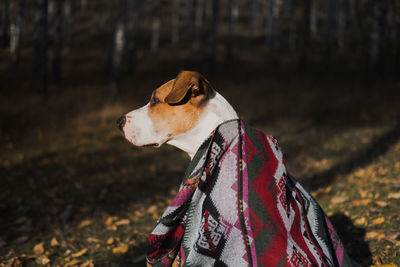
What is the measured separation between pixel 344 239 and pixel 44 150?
683 cm

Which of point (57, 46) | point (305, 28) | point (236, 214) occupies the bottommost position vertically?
point (236, 214)

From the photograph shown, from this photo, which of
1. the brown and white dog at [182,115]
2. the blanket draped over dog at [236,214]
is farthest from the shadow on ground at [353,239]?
the brown and white dog at [182,115]

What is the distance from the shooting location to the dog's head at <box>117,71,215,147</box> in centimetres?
241

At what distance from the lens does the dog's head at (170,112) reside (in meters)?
2.41

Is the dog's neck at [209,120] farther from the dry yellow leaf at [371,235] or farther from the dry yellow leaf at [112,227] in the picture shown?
the dry yellow leaf at [112,227]

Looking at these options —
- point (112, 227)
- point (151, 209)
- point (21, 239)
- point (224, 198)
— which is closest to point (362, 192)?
point (151, 209)

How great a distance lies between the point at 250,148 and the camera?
7.45ft

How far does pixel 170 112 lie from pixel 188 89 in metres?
0.27

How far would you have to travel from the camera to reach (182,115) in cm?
251

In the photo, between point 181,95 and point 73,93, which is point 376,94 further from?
point 181,95

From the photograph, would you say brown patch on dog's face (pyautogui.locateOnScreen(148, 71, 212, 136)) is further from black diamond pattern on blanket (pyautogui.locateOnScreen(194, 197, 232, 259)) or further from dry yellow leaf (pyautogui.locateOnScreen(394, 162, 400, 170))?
dry yellow leaf (pyautogui.locateOnScreen(394, 162, 400, 170))

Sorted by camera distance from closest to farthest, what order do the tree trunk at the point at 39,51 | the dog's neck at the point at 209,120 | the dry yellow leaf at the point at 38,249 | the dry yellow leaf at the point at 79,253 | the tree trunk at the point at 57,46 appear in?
the dog's neck at the point at 209,120
the dry yellow leaf at the point at 79,253
the dry yellow leaf at the point at 38,249
the tree trunk at the point at 39,51
the tree trunk at the point at 57,46

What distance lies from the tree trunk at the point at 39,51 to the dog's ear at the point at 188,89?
996 centimetres

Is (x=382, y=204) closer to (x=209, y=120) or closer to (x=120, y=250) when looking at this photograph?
(x=209, y=120)
